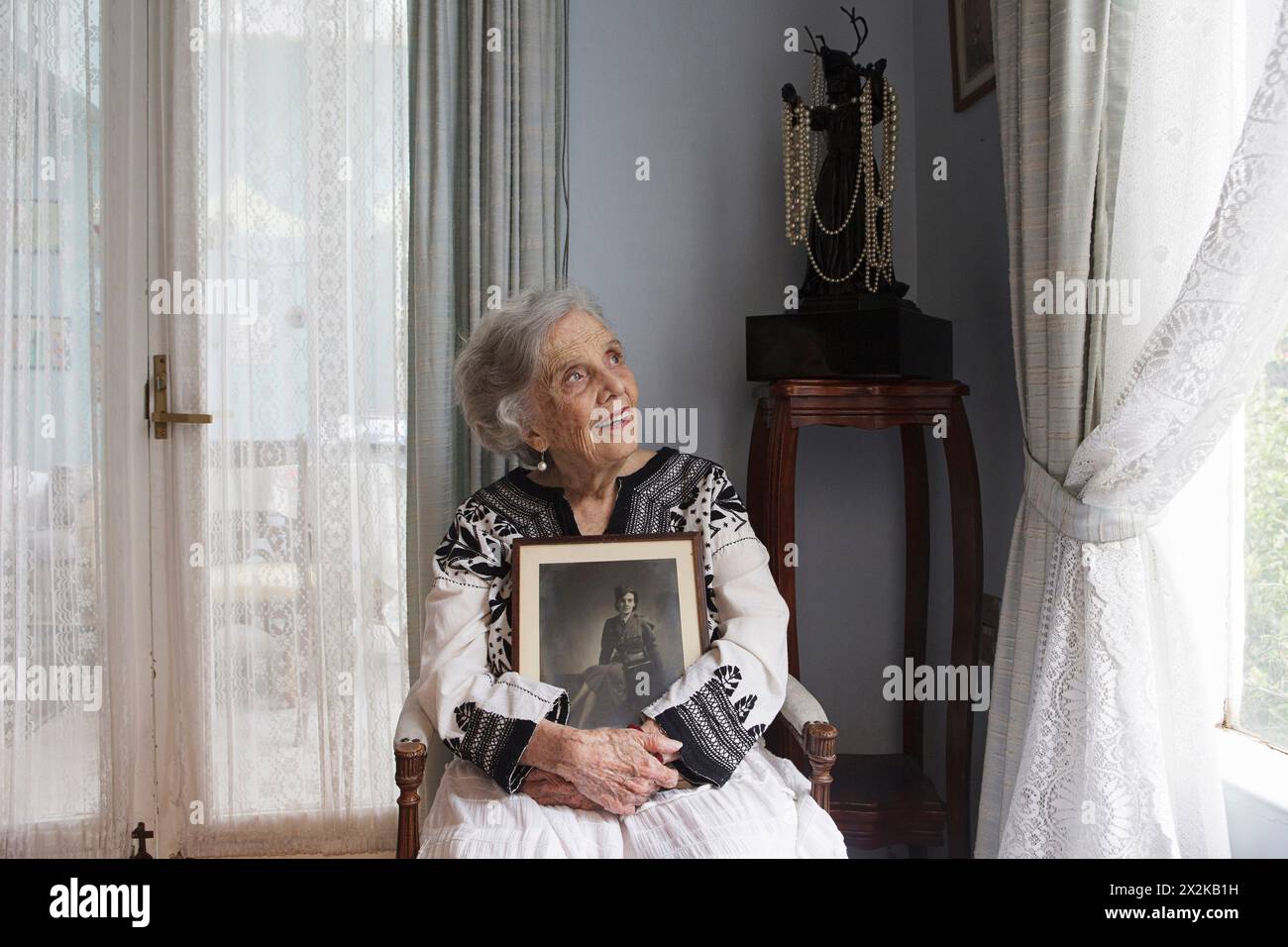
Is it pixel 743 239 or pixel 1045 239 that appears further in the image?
pixel 743 239

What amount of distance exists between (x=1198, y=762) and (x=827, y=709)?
1061 mm

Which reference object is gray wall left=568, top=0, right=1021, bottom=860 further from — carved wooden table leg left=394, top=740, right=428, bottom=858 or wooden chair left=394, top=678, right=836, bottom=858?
carved wooden table leg left=394, top=740, right=428, bottom=858

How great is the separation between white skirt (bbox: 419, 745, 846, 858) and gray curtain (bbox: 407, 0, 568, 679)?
81cm

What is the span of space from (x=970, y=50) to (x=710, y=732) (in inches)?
66.6

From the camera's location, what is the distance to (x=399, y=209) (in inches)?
82.7

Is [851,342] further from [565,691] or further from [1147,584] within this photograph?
[565,691]

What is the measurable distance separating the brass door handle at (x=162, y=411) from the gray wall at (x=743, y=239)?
1047 mm

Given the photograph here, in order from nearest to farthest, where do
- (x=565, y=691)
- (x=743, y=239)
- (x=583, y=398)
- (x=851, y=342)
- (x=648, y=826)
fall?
(x=648, y=826) → (x=565, y=691) → (x=583, y=398) → (x=851, y=342) → (x=743, y=239)

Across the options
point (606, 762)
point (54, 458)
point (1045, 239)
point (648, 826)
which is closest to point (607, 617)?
point (606, 762)

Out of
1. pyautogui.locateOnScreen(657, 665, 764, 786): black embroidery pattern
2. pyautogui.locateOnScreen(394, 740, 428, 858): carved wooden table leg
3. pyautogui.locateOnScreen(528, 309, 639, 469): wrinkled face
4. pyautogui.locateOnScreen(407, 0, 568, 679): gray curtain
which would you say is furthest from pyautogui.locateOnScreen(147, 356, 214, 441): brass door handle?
pyautogui.locateOnScreen(657, 665, 764, 786): black embroidery pattern

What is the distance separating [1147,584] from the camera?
135 centimetres

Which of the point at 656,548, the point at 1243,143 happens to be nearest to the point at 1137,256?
the point at 1243,143

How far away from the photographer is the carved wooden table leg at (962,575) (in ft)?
5.87
